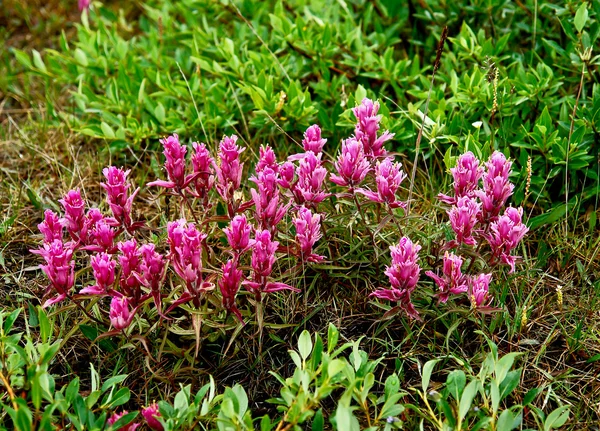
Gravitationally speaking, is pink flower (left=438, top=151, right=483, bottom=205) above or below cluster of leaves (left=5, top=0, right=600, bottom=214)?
above

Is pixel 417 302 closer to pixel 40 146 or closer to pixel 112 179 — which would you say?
pixel 112 179

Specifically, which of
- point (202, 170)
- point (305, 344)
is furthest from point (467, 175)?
point (202, 170)

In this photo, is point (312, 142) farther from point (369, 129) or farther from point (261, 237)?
point (261, 237)

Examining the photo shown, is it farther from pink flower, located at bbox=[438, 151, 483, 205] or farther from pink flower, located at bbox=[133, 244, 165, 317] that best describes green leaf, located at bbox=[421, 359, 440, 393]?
pink flower, located at bbox=[133, 244, 165, 317]

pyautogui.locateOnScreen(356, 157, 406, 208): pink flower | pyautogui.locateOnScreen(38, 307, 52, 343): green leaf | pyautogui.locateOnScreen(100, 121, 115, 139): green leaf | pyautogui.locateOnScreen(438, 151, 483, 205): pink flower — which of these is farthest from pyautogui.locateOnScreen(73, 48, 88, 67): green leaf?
pyautogui.locateOnScreen(438, 151, 483, 205): pink flower

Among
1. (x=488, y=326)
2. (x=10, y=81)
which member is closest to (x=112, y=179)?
(x=488, y=326)

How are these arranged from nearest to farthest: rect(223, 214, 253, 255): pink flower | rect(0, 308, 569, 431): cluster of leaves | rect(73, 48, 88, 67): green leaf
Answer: rect(0, 308, 569, 431): cluster of leaves < rect(223, 214, 253, 255): pink flower < rect(73, 48, 88, 67): green leaf

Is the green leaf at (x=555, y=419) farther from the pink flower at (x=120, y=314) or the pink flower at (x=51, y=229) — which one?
the pink flower at (x=51, y=229)
